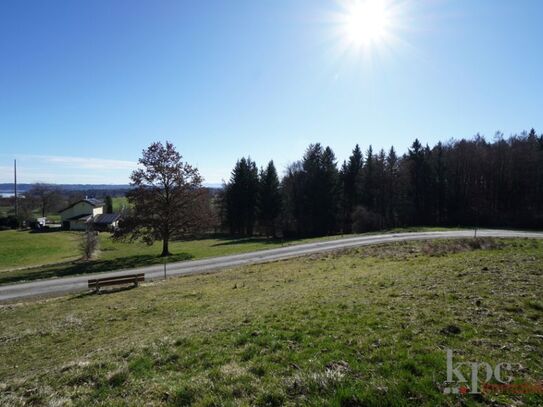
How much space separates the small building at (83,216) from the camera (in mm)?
83312

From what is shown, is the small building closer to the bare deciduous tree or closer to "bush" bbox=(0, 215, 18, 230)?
"bush" bbox=(0, 215, 18, 230)

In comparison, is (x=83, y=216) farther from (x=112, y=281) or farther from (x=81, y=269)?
(x=112, y=281)

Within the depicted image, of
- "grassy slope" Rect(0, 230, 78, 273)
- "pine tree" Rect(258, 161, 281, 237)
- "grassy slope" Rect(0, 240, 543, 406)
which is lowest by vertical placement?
"grassy slope" Rect(0, 230, 78, 273)

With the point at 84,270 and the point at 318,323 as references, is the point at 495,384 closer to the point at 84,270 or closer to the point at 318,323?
the point at 318,323

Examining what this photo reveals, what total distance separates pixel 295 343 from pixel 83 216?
9156cm

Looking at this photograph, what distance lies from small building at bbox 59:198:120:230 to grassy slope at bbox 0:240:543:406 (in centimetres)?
7590

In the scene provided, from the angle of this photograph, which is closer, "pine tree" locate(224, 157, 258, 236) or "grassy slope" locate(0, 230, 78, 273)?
"grassy slope" locate(0, 230, 78, 273)

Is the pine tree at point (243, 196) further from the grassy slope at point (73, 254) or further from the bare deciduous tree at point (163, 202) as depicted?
the bare deciduous tree at point (163, 202)

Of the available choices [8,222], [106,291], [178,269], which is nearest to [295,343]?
[106,291]

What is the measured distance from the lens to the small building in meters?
83.3

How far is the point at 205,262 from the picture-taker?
93.4 feet

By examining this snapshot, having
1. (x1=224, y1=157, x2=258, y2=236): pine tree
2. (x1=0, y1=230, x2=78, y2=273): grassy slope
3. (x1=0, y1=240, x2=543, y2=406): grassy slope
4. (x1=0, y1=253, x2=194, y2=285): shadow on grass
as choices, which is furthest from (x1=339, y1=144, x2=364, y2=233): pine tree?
(x1=0, y1=240, x2=543, y2=406): grassy slope

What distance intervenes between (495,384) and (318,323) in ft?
13.3

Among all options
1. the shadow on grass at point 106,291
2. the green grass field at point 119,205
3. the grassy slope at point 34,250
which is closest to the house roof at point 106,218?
the green grass field at point 119,205
